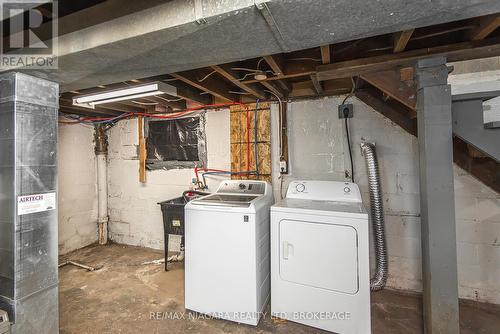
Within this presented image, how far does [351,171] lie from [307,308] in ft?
4.58

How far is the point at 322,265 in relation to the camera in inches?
74.0

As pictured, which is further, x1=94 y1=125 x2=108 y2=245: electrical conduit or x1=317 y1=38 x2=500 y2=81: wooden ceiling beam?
x1=94 y1=125 x2=108 y2=245: electrical conduit

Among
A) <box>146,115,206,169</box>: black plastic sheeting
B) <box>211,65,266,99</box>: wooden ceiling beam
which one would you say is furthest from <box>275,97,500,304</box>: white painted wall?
<box>146,115,206,169</box>: black plastic sheeting

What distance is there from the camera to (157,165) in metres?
3.49

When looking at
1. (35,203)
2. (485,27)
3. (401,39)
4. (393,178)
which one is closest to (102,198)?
(35,203)

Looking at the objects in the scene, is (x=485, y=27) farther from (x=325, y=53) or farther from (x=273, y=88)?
(x=273, y=88)

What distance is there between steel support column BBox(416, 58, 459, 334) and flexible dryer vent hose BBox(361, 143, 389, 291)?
29.1 inches

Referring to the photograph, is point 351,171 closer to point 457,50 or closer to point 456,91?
point 456,91

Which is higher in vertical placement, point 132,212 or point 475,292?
point 132,212

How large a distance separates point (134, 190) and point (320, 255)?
9.71 ft

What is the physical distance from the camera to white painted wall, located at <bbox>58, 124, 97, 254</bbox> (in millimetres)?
3389

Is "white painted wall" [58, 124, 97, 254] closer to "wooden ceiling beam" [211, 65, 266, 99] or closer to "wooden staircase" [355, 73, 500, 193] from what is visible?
"wooden ceiling beam" [211, 65, 266, 99]

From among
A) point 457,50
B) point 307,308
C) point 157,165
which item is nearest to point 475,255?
point 307,308

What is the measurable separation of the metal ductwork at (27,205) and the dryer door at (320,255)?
1655 millimetres
